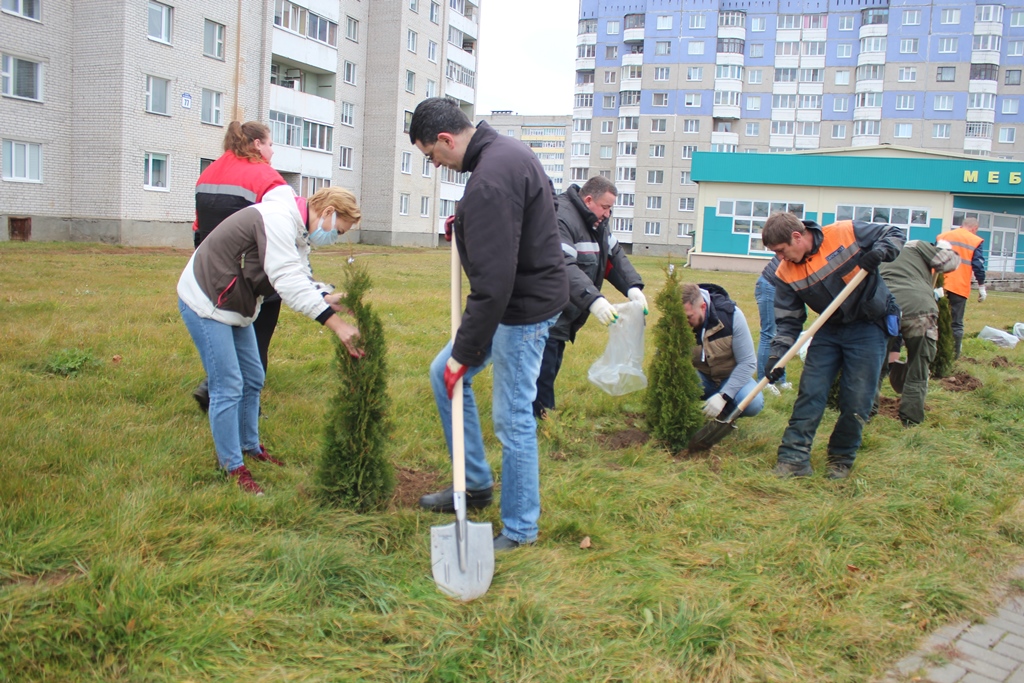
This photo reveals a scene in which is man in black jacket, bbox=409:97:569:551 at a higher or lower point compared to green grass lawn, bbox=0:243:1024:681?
higher

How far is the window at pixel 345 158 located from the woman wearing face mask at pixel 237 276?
144 feet

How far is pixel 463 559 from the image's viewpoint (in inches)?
135

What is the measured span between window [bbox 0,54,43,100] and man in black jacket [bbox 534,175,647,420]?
28.0m

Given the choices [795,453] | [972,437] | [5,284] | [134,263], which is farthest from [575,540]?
[134,263]

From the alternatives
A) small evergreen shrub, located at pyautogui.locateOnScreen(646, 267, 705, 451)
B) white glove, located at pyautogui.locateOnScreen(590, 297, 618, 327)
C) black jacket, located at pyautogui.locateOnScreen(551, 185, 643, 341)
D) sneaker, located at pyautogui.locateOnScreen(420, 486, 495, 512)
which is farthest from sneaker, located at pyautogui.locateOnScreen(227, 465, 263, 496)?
small evergreen shrub, located at pyautogui.locateOnScreen(646, 267, 705, 451)

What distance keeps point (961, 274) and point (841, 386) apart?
21.2ft

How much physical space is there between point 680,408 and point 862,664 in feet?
9.09

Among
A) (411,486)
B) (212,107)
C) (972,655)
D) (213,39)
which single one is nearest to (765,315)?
(411,486)

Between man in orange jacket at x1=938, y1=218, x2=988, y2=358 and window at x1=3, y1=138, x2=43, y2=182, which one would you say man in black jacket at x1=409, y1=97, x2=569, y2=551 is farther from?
window at x1=3, y1=138, x2=43, y2=182

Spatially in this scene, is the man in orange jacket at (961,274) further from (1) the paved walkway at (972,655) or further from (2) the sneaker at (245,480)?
(2) the sneaker at (245,480)

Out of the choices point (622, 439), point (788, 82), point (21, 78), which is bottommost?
point (622, 439)

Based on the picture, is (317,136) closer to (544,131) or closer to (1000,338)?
(1000,338)

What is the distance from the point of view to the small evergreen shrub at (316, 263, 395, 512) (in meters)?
3.97

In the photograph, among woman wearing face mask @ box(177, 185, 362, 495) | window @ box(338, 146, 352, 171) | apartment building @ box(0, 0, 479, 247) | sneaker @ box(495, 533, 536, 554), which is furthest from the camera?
window @ box(338, 146, 352, 171)
